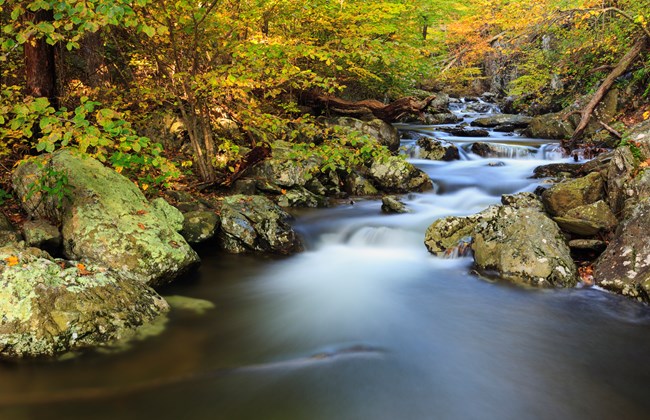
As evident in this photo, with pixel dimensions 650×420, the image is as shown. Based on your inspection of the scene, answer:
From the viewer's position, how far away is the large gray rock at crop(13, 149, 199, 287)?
461cm

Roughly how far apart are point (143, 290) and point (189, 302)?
642 mm

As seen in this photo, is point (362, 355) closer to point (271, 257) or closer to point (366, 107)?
point (271, 257)

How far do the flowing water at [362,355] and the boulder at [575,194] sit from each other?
1848 millimetres

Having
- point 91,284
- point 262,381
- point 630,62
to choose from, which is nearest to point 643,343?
point 262,381

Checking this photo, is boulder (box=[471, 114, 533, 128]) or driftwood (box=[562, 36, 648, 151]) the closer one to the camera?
driftwood (box=[562, 36, 648, 151])

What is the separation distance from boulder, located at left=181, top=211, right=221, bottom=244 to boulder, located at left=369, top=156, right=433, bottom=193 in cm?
478

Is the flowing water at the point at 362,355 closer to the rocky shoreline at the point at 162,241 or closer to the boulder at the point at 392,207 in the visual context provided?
the rocky shoreline at the point at 162,241

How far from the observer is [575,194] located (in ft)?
20.9

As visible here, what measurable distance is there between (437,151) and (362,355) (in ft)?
31.2

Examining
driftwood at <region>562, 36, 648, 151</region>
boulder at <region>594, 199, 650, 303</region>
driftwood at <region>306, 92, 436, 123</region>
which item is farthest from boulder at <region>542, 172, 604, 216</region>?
driftwood at <region>306, 92, 436, 123</region>

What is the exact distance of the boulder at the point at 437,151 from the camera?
12.1 m

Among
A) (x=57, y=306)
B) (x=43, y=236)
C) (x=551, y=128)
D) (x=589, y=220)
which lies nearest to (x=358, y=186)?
(x=589, y=220)

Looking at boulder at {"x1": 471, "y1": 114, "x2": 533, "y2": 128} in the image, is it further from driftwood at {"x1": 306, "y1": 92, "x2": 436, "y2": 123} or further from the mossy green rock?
the mossy green rock

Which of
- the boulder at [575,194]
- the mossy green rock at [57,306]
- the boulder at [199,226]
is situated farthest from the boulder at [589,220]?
the mossy green rock at [57,306]
